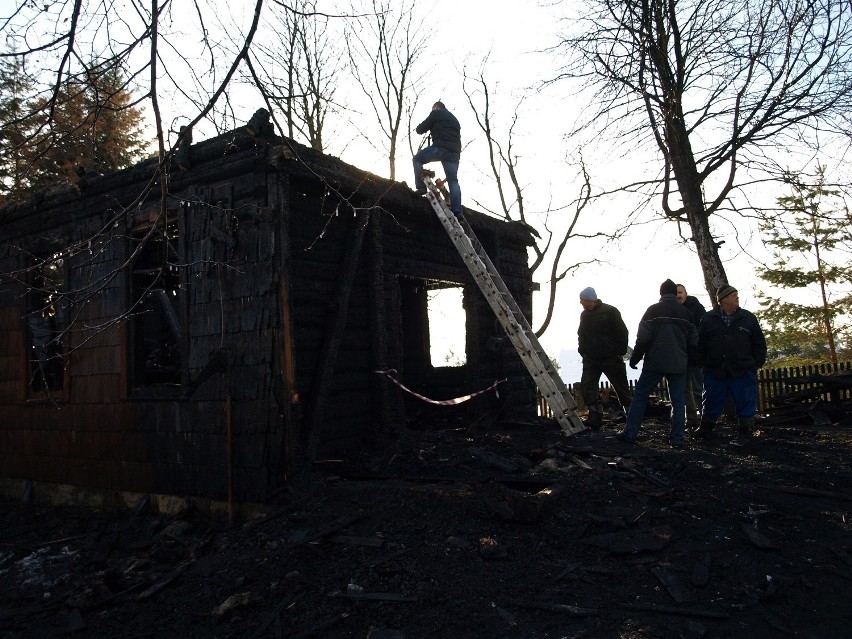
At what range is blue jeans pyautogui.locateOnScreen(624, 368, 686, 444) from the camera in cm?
737

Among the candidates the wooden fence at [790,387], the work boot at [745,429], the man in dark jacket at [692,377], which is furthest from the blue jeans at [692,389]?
the work boot at [745,429]

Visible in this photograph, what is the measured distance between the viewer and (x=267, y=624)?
4.16m

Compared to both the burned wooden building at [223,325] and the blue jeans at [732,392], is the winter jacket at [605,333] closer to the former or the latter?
the blue jeans at [732,392]

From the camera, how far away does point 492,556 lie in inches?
179

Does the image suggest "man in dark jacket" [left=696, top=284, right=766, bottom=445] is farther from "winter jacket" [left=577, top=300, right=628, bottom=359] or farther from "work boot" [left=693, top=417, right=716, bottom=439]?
"winter jacket" [left=577, top=300, right=628, bottom=359]

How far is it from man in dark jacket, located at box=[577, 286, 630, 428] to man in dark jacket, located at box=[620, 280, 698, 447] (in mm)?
680

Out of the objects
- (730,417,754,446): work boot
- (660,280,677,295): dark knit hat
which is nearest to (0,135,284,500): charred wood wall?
(660,280,677,295): dark knit hat

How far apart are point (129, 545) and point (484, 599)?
452 centimetres

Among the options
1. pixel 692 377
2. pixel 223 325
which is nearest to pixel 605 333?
pixel 692 377

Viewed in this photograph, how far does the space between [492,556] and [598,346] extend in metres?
4.37

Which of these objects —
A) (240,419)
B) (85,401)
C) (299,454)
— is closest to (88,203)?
(85,401)

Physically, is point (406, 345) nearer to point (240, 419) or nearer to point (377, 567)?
point (240, 419)

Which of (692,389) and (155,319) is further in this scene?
(692,389)

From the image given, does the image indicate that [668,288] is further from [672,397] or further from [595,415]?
[595,415]
